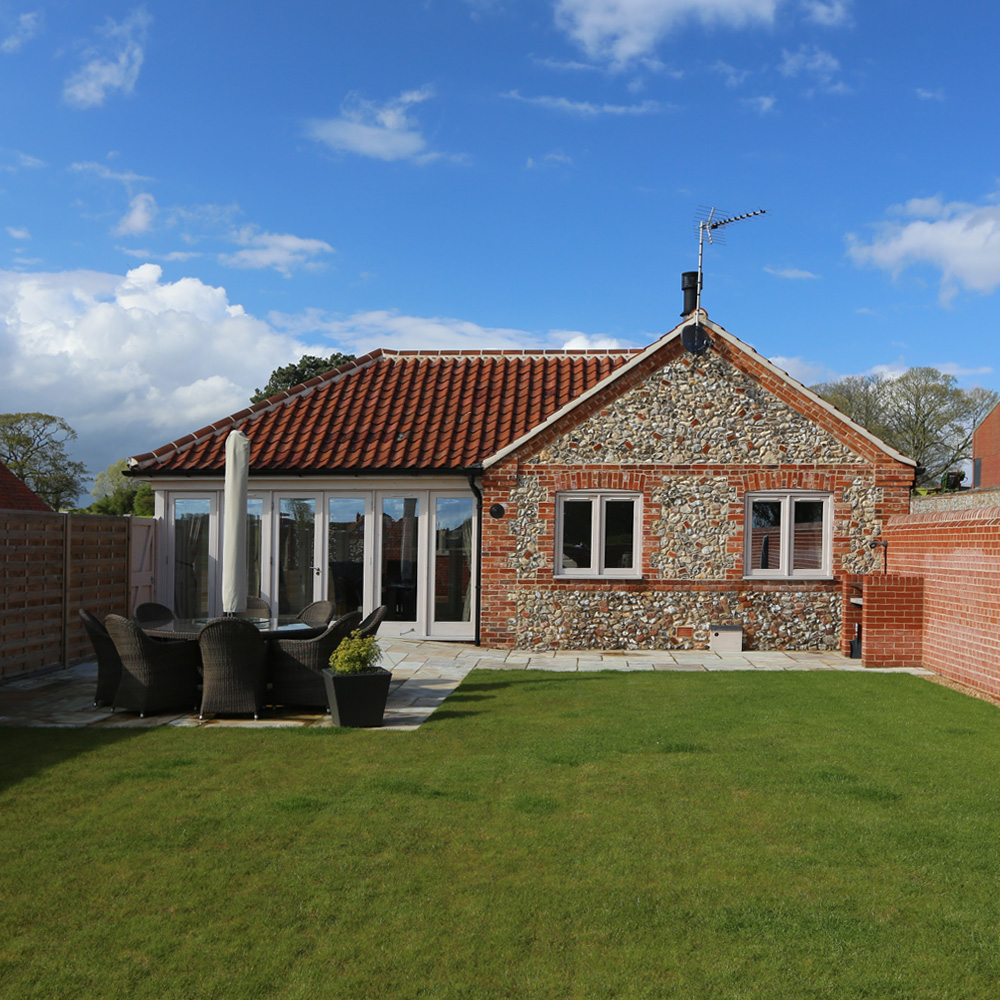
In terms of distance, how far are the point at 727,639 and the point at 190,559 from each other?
930cm

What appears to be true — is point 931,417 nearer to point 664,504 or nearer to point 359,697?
point 664,504

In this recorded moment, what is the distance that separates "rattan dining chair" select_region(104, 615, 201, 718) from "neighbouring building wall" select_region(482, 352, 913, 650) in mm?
5823

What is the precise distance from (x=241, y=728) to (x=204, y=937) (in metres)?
4.58

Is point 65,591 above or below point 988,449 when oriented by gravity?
below

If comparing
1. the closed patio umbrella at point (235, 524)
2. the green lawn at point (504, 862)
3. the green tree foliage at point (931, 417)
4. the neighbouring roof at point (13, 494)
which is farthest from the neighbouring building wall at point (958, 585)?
the green tree foliage at point (931, 417)

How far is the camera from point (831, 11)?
36.0ft

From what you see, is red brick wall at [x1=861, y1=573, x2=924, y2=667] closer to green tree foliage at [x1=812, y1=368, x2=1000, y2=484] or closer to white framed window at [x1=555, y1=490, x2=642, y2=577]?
white framed window at [x1=555, y1=490, x2=642, y2=577]

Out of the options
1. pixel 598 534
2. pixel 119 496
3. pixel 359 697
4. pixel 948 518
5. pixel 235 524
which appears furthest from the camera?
pixel 119 496

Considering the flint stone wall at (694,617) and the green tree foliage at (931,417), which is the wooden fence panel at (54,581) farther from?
the green tree foliage at (931,417)

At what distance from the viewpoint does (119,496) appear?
60.0 meters

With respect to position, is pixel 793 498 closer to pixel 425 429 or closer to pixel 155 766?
pixel 425 429

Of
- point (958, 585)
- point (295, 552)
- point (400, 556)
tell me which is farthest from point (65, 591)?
point (958, 585)

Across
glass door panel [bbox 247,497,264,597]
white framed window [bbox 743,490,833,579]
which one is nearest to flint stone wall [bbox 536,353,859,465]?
white framed window [bbox 743,490,833,579]

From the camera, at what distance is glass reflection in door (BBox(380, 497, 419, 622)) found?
14562 millimetres
